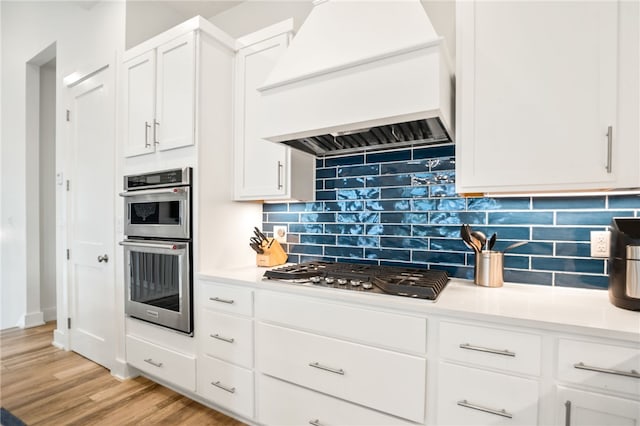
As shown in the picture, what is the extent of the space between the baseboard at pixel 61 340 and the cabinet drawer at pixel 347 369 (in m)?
2.38

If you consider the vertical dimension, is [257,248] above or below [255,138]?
below

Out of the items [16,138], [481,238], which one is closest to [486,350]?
[481,238]

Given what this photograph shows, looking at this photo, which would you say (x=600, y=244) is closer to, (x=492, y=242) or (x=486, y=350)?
(x=492, y=242)

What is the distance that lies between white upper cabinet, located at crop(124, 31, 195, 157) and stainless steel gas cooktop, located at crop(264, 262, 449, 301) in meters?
1.12

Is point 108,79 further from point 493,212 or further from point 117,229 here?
point 493,212

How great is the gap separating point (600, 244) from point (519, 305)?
59 cm

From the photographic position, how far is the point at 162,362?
2.25m

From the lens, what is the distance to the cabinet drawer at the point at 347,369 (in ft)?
4.50

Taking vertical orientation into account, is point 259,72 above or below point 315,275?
above

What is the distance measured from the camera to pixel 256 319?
180 cm

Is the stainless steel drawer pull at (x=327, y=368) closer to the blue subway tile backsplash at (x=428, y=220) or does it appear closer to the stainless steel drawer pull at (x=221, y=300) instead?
the stainless steel drawer pull at (x=221, y=300)

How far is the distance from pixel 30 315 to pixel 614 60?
17.6 ft

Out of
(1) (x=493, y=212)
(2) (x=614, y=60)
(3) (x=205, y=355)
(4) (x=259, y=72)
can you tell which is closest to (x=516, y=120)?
(2) (x=614, y=60)

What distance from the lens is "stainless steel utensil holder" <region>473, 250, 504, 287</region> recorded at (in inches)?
65.2
